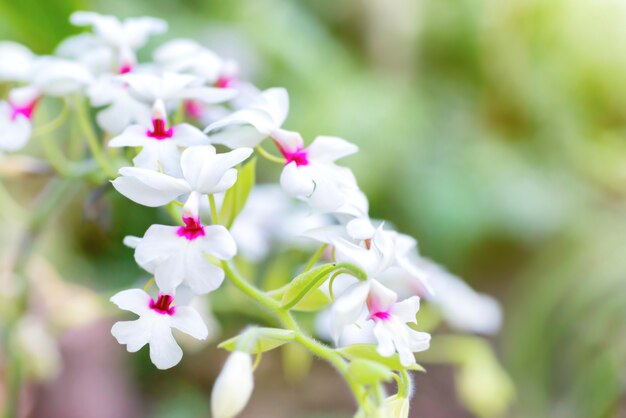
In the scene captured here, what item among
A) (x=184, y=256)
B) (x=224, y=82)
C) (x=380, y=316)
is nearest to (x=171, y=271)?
(x=184, y=256)

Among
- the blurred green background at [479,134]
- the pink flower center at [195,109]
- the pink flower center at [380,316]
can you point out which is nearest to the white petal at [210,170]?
the pink flower center at [380,316]

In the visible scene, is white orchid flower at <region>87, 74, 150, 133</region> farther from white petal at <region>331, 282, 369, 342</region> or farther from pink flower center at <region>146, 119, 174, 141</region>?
white petal at <region>331, 282, 369, 342</region>

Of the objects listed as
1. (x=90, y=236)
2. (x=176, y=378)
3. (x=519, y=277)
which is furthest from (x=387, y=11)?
(x=176, y=378)

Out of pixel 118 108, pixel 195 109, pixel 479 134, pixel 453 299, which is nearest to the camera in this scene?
pixel 118 108

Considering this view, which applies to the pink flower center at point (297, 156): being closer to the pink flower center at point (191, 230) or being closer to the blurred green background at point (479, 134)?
the pink flower center at point (191, 230)

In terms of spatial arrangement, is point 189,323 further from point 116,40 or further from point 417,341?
point 116,40

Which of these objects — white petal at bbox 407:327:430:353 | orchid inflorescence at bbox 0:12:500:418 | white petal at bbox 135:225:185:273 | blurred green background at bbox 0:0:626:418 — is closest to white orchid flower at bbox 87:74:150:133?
orchid inflorescence at bbox 0:12:500:418

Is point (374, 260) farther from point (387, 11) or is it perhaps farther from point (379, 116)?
point (387, 11)
